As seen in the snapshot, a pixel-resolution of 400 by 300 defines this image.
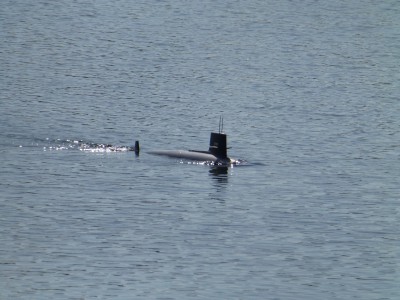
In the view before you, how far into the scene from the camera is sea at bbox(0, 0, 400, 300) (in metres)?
58.7

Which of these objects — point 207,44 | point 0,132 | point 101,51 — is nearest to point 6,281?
point 0,132

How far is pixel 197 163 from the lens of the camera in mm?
83062

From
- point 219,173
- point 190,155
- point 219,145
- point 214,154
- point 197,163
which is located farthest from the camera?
point 190,155

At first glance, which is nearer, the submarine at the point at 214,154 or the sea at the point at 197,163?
the sea at the point at 197,163

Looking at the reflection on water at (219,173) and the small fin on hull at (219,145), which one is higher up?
the small fin on hull at (219,145)

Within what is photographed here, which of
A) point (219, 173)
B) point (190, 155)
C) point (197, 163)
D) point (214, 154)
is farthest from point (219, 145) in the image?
point (219, 173)

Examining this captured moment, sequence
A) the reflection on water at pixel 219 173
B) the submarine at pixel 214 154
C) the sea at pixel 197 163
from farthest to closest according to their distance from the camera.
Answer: the submarine at pixel 214 154
the reflection on water at pixel 219 173
the sea at pixel 197 163

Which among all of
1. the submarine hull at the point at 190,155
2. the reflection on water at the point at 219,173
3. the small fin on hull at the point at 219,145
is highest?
the small fin on hull at the point at 219,145

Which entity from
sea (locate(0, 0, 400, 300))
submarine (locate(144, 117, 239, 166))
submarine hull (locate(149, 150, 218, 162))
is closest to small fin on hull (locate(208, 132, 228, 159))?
submarine (locate(144, 117, 239, 166))

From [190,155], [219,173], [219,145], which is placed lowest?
[219,173]

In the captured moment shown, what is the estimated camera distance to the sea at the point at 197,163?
58.7 meters

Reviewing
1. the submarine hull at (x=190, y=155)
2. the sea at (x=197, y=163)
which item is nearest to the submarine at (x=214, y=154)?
the submarine hull at (x=190, y=155)

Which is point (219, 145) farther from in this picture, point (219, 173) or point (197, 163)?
point (219, 173)

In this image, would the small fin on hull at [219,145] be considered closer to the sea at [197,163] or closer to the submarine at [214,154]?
the submarine at [214,154]
